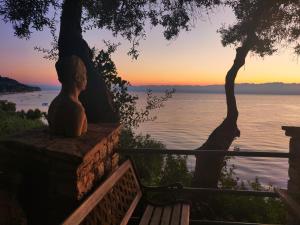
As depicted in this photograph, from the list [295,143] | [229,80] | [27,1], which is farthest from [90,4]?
[295,143]

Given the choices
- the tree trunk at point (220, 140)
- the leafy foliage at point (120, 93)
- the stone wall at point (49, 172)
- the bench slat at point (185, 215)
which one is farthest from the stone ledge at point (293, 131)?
the leafy foliage at point (120, 93)

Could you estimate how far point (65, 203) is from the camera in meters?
3.83

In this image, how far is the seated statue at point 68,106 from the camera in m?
4.64

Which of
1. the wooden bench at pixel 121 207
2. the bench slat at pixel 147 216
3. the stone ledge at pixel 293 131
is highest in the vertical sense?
the stone ledge at pixel 293 131

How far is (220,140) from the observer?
9.77 meters

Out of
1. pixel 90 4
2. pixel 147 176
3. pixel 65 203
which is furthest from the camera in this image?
pixel 147 176

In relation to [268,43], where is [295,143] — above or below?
below

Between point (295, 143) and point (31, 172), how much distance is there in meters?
3.54

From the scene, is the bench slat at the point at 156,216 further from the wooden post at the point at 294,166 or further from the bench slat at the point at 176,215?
the wooden post at the point at 294,166

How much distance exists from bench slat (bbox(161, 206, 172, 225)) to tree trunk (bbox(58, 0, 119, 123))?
4279 millimetres

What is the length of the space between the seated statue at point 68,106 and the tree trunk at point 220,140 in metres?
5.18

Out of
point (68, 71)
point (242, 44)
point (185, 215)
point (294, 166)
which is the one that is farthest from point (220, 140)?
point (68, 71)

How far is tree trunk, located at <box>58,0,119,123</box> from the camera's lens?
369 inches

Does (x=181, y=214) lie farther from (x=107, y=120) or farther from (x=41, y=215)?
(x=107, y=120)
